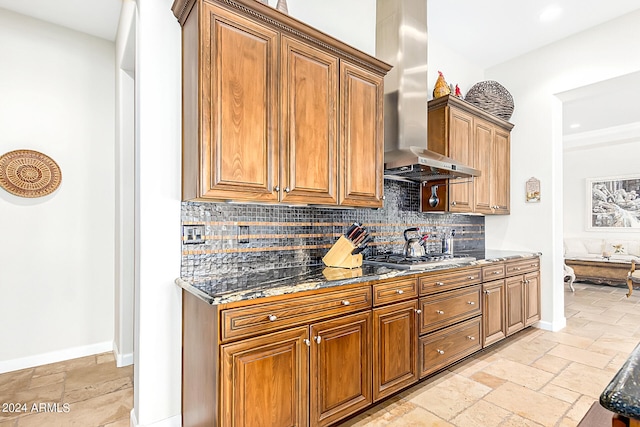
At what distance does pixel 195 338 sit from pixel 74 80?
2.85m

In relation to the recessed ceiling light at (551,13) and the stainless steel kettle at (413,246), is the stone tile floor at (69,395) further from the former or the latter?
the recessed ceiling light at (551,13)

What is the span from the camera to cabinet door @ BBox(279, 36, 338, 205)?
80.4 inches

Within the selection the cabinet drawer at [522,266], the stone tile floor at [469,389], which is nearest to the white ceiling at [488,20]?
the cabinet drawer at [522,266]

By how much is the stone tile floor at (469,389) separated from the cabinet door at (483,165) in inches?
59.2

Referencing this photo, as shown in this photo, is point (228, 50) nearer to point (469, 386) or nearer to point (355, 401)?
point (355, 401)

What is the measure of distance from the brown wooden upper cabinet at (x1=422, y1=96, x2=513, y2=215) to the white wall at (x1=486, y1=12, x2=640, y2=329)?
21 cm

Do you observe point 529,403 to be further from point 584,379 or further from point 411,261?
point 411,261

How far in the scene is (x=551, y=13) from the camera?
11.0 ft

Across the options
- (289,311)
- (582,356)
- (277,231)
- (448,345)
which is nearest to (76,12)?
(277,231)

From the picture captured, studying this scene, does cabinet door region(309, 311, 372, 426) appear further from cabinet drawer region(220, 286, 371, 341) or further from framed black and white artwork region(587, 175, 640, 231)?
framed black and white artwork region(587, 175, 640, 231)

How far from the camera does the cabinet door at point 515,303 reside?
11.2 ft

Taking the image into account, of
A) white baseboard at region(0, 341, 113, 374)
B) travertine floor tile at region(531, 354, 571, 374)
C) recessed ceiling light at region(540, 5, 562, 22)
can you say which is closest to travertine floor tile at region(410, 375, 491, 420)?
travertine floor tile at region(531, 354, 571, 374)

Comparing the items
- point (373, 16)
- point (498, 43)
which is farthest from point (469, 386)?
point (498, 43)

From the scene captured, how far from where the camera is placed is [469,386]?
2525 mm
